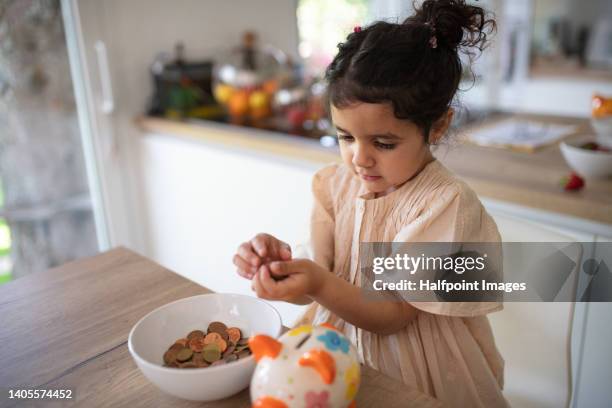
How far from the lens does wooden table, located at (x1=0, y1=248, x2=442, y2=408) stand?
2.17ft

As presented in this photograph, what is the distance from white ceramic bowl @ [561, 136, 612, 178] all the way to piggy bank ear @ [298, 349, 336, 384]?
0.96 metres

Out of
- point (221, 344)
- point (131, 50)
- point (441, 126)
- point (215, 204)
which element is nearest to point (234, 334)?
point (221, 344)

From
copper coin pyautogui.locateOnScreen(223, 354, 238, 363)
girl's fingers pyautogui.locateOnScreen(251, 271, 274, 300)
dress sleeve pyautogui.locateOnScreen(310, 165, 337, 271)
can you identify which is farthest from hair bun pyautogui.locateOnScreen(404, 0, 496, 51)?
copper coin pyautogui.locateOnScreen(223, 354, 238, 363)

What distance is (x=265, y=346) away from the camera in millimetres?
545

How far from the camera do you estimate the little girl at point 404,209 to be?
29.6 inches

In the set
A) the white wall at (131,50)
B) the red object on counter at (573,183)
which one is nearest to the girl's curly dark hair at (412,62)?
the red object on counter at (573,183)

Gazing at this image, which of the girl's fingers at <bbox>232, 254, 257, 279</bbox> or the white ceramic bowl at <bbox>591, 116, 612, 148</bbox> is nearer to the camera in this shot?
the girl's fingers at <bbox>232, 254, 257, 279</bbox>

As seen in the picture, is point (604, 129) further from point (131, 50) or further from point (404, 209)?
point (131, 50)

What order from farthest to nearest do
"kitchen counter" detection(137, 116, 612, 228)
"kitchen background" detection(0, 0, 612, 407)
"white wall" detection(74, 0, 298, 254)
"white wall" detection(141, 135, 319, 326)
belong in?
"white wall" detection(74, 0, 298, 254) → "kitchen background" detection(0, 0, 612, 407) → "white wall" detection(141, 135, 319, 326) → "kitchen counter" detection(137, 116, 612, 228)

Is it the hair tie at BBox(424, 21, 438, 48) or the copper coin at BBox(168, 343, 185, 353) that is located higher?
the hair tie at BBox(424, 21, 438, 48)

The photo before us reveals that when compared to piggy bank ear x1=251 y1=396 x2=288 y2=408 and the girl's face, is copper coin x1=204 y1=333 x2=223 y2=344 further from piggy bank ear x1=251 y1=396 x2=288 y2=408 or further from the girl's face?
the girl's face

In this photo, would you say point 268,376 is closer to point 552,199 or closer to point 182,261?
point 552,199

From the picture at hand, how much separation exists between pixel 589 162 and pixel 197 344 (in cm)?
98

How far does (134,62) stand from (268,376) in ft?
6.04
